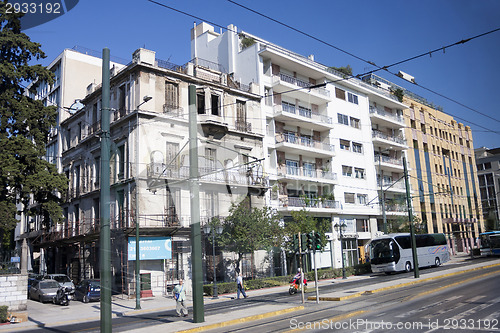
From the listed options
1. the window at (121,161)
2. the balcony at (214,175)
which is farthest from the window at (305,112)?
the window at (121,161)

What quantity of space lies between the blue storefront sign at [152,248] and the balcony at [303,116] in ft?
51.3

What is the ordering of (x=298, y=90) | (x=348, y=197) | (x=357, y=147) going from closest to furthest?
(x=298, y=90), (x=348, y=197), (x=357, y=147)

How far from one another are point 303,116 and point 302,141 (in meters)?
2.40

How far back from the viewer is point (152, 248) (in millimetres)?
28000

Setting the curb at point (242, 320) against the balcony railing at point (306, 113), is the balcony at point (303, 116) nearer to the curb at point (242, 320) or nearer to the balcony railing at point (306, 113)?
the balcony railing at point (306, 113)

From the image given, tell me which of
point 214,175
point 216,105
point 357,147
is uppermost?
point 216,105

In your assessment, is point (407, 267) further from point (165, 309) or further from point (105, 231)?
point (105, 231)

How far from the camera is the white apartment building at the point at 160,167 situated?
28.8 m

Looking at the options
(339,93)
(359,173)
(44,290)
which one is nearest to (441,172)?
(359,173)

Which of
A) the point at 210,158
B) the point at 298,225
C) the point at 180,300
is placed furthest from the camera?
the point at 210,158

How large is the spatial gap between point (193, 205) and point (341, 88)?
3605cm

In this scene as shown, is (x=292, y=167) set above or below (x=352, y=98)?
below

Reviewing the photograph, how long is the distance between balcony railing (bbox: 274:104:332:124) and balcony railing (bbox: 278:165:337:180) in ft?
16.6

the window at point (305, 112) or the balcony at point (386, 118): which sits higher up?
the balcony at point (386, 118)
